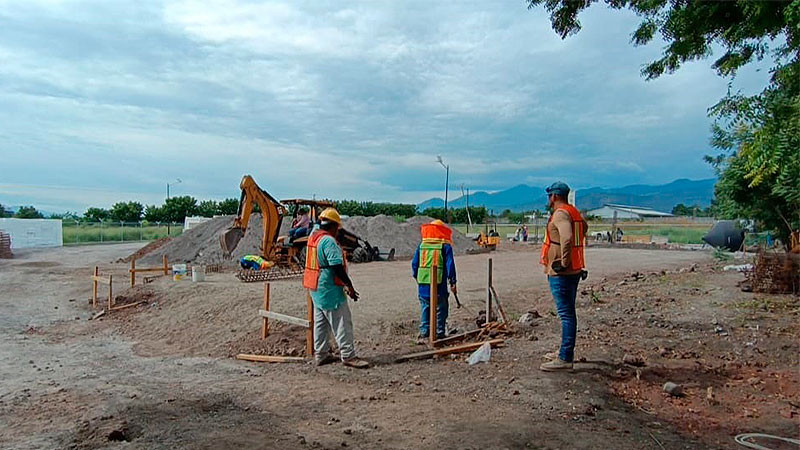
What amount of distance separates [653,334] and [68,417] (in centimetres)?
718

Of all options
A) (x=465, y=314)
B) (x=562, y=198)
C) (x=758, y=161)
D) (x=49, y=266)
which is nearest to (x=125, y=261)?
(x=49, y=266)

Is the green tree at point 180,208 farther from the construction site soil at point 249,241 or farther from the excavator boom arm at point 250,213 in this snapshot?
the excavator boom arm at point 250,213

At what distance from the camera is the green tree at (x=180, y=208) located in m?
56.6

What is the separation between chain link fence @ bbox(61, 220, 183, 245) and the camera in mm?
40469

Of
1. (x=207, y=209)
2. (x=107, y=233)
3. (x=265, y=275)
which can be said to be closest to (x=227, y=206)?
(x=207, y=209)

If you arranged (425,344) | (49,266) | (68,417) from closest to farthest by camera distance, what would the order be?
(68,417)
(425,344)
(49,266)

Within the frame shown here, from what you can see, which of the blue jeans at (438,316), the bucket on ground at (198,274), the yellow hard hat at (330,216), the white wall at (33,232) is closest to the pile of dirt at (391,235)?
the bucket on ground at (198,274)

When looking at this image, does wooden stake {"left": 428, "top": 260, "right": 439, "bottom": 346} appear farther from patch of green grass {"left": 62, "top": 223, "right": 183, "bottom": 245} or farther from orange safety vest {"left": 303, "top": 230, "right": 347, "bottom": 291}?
patch of green grass {"left": 62, "top": 223, "right": 183, "bottom": 245}

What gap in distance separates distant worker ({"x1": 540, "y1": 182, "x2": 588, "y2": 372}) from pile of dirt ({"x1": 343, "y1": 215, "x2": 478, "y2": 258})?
67.4ft

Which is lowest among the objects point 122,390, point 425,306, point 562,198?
point 122,390

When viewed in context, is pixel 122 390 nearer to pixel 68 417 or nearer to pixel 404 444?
pixel 68 417

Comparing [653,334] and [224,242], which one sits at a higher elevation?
[224,242]

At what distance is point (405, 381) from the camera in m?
6.39

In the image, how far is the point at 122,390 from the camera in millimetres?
6582
